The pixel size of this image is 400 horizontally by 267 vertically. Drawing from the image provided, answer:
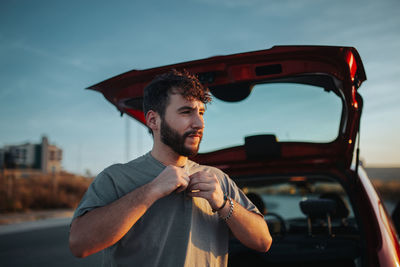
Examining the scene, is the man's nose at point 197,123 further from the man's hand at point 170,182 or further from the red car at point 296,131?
the red car at point 296,131

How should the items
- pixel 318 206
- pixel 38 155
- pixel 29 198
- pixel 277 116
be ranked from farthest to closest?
pixel 38 155 → pixel 29 198 → pixel 277 116 → pixel 318 206

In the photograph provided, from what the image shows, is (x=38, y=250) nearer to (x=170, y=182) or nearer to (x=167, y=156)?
(x=167, y=156)

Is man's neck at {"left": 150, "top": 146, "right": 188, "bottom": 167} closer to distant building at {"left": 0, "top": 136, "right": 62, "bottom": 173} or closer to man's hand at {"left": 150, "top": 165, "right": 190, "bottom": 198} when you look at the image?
man's hand at {"left": 150, "top": 165, "right": 190, "bottom": 198}

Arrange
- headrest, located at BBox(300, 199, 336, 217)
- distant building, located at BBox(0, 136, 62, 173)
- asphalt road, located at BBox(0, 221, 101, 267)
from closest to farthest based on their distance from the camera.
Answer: headrest, located at BBox(300, 199, 336, 217), asphalt road, located at BBox(0, 221, 101, 267), distant building, located at BBox(0, 136, 62, 173)

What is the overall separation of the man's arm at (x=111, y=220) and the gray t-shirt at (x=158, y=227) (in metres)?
0.07

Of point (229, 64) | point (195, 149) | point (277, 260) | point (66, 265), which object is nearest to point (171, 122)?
point (195, 149)

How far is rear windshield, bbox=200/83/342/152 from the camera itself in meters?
2.55

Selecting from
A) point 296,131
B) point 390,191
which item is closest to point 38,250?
point 296,131

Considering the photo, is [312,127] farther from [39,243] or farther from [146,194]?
[39,243]

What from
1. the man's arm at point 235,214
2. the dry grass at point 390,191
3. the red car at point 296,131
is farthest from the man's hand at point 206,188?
the dry grass at point 390,191

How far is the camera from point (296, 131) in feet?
9.18

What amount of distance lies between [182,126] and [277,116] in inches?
60.5

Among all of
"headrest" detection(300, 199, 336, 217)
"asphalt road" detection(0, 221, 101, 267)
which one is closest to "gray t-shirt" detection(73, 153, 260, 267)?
"headrest" detection(300, 199, 336, 217)

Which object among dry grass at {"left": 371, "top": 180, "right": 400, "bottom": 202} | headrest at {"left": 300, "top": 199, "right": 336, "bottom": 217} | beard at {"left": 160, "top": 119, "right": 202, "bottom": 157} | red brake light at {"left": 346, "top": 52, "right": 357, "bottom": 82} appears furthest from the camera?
dry grass at {"left": 371, "top": 180, "right": 400, "bottom": 202}
